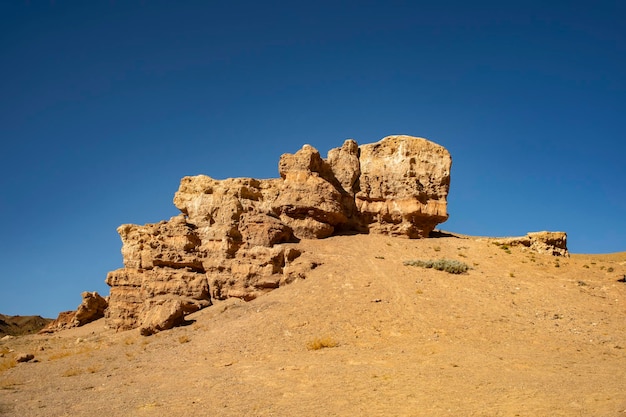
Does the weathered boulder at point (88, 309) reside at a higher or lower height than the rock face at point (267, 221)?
lower

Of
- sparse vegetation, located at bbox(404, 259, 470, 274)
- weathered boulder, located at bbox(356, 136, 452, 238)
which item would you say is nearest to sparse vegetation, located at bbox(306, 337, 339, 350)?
sparse vegetation, located at bbox(404, 259, 470, 274)

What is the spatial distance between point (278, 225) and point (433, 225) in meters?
9.13

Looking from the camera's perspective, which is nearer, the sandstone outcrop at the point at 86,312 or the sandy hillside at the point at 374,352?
the sandy hillside at the point at 374,352

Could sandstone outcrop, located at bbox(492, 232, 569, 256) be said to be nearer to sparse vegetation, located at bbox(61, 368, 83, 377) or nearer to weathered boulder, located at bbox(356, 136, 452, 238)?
Result: weathered boulder, located at bbox(356, 136, 452, 238)

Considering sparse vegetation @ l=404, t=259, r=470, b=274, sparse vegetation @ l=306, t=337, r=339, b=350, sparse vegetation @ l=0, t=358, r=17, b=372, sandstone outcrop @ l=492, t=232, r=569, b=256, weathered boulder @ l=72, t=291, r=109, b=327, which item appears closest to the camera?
sparse vegetation @ l=306, t=337, r=339, b=350

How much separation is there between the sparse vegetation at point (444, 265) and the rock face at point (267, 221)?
4.09m

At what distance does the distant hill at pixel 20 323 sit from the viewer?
4666 cm

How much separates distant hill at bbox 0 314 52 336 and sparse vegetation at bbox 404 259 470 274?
40114mm

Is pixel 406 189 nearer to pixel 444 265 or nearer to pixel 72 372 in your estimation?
pixel 444 265

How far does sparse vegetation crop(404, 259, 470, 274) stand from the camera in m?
21.0

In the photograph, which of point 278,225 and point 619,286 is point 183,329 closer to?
point 278,225

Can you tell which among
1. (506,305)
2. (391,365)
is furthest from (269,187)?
(391,365)

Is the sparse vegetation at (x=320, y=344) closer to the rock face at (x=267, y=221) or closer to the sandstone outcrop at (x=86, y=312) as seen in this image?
the rock face at (x=267, y=221)

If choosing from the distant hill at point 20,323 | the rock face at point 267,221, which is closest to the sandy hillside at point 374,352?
the rock face at point 267,221
